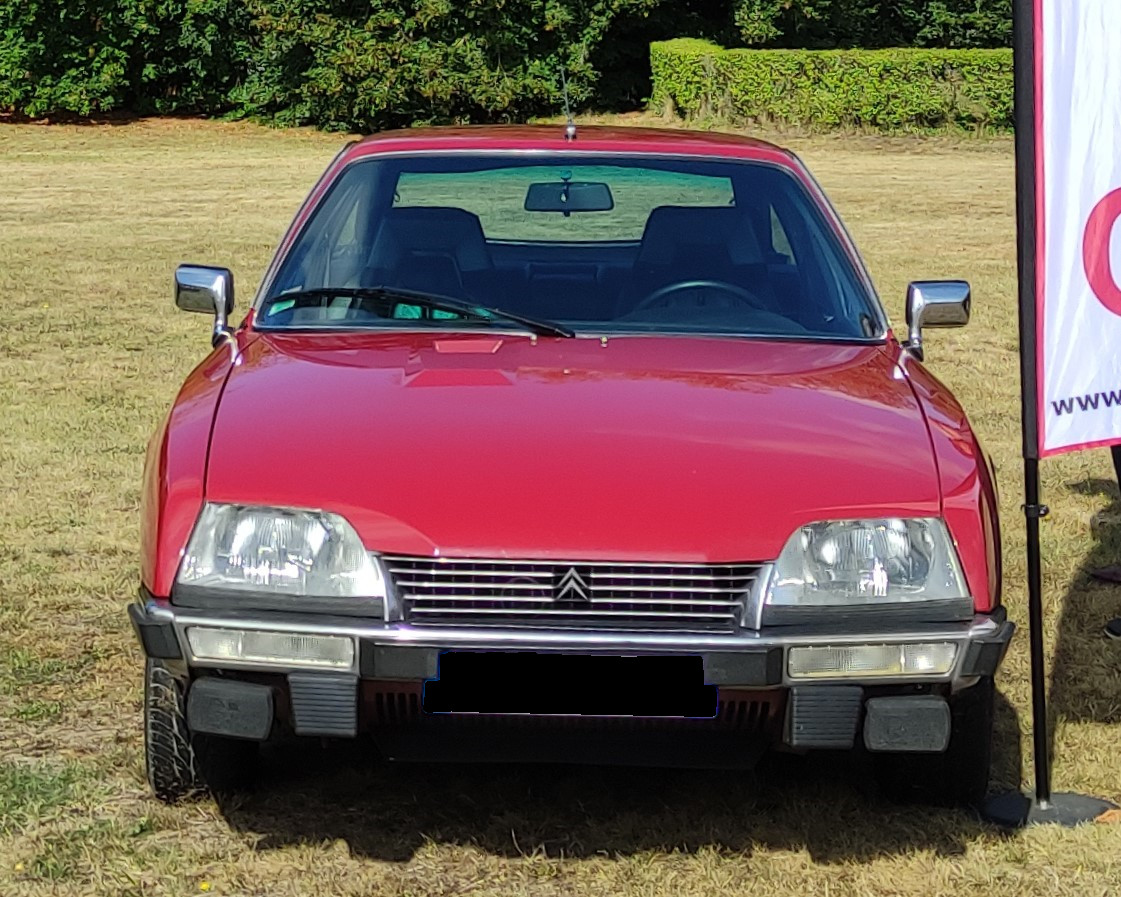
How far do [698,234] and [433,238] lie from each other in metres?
0.73

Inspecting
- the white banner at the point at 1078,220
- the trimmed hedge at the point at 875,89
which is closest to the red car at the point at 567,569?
the white banner at the point at 1078,220

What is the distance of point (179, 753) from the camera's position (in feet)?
13.9

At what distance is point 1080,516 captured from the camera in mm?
7551

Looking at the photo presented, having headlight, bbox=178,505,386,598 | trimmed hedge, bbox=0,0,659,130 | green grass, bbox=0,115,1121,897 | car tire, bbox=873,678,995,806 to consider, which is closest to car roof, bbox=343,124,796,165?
green grass, bbox=0,115,1121,897

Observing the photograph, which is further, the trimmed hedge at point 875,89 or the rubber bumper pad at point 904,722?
the trimmed hedge at point 875,89

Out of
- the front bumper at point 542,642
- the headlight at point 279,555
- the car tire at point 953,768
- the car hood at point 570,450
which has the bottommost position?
the car tire at point 953,768

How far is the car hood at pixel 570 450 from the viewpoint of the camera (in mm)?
3574

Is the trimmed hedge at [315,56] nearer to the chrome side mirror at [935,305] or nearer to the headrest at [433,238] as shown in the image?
the headrest at [433,238]

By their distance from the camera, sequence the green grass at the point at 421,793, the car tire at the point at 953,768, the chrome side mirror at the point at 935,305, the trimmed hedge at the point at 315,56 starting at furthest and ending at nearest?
the trimmed hedge at the point at 315,56
the chrome side mirror at the point at 935,305
the car tire at the point at 953,768
the green grass at the point at 421,793

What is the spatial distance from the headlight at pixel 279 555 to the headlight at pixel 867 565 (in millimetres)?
792

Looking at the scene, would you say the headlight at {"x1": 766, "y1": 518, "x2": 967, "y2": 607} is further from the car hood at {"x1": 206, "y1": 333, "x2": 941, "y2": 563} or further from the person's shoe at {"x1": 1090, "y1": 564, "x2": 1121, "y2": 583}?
the person's shoe at {"x1": 1090, "y1": 564, "x2": 1121, "y2": 583}

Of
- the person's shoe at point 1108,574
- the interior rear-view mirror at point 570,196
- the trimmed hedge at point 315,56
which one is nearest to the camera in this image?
the interior rear-view mirror at point 570,196

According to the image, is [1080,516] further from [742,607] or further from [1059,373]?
[742,607]

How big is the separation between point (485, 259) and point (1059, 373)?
5.31ft
